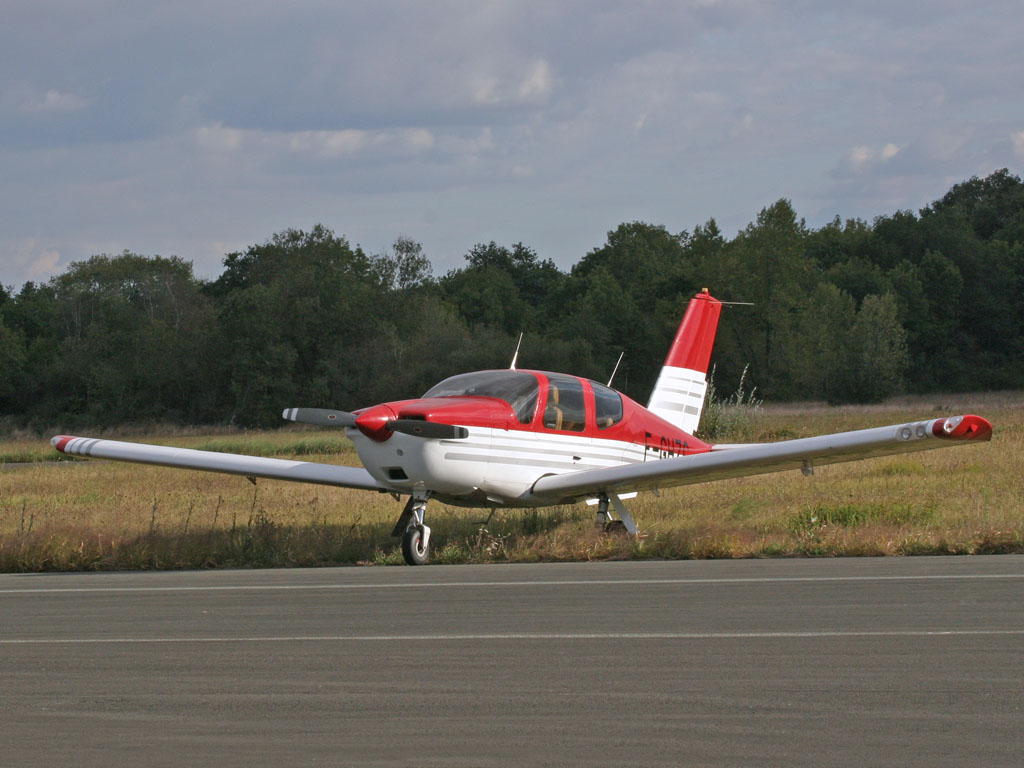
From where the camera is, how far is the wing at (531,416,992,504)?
36.6 feet

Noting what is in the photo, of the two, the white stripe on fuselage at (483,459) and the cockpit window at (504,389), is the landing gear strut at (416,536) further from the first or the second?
the cockpit window at (504,389)

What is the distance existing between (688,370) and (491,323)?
58.9 m

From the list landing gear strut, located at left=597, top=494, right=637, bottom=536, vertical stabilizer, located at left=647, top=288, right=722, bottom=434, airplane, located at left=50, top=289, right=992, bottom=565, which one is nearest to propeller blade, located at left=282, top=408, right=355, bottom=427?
airplane, located at left=50, top=289, right=992, bottom=565

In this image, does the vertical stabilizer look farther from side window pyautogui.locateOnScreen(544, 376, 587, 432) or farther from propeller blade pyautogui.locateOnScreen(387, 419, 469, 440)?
propeller blade pyautogui.locateOnScreen(387, 419, 469, 440)

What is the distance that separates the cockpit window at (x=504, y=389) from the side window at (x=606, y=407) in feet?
3.59

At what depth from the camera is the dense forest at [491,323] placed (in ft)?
210

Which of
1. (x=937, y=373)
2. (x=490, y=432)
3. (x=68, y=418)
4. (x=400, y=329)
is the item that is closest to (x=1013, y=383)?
(x=937, y=373)

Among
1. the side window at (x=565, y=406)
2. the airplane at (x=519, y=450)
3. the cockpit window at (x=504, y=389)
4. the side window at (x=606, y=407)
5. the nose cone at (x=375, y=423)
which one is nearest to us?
the nose cone at (x=375, y=423)

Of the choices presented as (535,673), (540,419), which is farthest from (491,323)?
(535,673)

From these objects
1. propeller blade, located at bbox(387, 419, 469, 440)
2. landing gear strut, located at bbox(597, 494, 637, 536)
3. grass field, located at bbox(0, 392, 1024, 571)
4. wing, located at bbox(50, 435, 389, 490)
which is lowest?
grass field, located at bbox(0, 392, 1024, 571)

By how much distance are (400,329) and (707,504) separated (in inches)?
2056

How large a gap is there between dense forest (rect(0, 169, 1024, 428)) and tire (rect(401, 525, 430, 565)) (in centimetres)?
4355

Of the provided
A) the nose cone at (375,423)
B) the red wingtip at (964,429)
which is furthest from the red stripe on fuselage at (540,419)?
the red wingtip at (964,429)

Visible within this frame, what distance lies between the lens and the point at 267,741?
445cm
